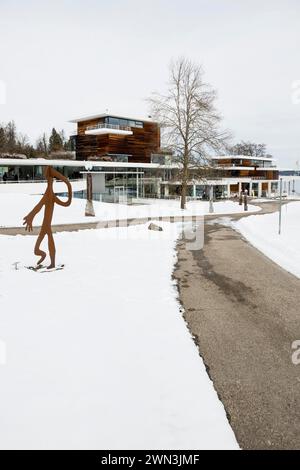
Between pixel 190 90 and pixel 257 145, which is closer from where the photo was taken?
pixel 190 90

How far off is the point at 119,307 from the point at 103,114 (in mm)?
45688

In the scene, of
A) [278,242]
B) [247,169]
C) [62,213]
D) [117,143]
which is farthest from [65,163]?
[247,169]

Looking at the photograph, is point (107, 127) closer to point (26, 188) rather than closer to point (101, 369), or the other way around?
point (26, 188)

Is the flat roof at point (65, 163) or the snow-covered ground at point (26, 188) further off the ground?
the flat roof at point (65, 163)

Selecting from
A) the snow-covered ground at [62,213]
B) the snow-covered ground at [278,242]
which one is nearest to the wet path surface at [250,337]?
the snow-covered ground at [278,242]

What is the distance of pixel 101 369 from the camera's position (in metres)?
4.73

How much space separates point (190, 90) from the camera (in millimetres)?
30422

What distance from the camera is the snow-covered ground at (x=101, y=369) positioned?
3604 millimetres

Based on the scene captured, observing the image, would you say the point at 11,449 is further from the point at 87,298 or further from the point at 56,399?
the point at 87,298

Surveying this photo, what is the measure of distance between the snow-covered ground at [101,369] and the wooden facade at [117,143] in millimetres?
40933

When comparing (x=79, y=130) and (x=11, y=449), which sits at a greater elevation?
(x=79, y=130)

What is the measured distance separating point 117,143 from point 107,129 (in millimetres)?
2360

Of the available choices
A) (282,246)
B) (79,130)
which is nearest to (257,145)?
(79,130)

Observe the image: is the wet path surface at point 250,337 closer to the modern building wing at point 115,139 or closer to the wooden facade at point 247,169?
the modern building wing at point 115,139
